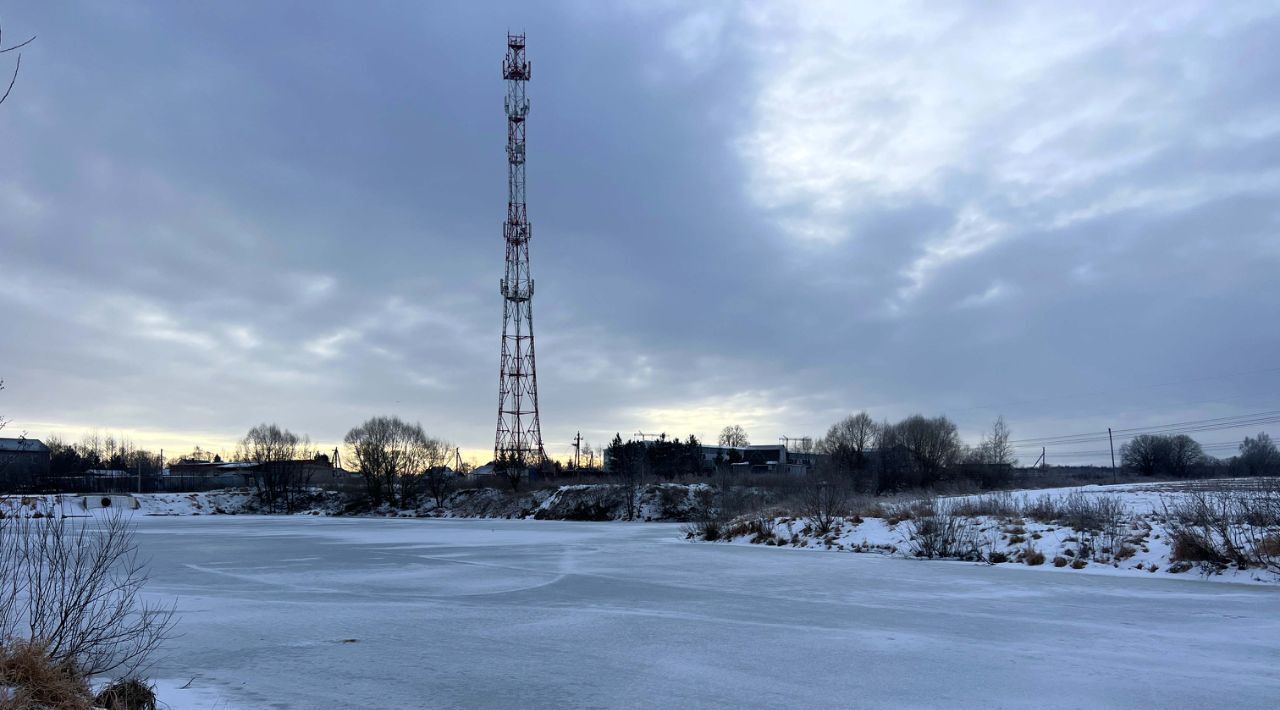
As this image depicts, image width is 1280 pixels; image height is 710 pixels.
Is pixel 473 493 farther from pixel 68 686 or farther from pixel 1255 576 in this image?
pixel 68 686

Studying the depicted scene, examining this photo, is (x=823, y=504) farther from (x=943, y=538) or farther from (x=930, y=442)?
(x=930, y=442)

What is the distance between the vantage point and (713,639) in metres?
11.3

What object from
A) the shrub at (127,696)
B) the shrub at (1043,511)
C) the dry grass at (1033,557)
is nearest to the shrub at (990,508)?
the shrub at (1043,511)

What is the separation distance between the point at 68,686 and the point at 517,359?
64.9 metres

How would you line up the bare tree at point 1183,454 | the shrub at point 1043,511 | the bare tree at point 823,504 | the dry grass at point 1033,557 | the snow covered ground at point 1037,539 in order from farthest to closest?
the bare tree at point 1183,454, the bare tree at point 823,504, the shrub at point 1043,511, the dry grass at point 1033,557, the snow covered ground at point 1037,539

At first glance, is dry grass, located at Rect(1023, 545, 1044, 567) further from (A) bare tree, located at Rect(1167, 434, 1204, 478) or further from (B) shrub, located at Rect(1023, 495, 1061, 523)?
(A) bare tree, located at Rect(1167, 434, 1204, 478)

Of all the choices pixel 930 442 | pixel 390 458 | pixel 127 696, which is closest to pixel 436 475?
pixel 390 458

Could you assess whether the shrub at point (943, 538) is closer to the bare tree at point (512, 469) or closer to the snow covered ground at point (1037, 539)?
the snow covered ground at point (1037, 539)

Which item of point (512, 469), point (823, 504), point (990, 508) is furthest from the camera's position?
point (512, 469)

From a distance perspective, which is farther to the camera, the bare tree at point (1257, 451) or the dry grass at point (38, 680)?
the bare tree at point (1257, 451)

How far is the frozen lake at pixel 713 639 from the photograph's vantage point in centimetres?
823

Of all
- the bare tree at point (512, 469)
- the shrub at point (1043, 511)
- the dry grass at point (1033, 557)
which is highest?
the bare tree at point (512, 469)

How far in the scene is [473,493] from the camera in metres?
82.9

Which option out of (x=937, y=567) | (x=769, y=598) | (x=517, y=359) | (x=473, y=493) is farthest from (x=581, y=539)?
(x=473, y=493)
